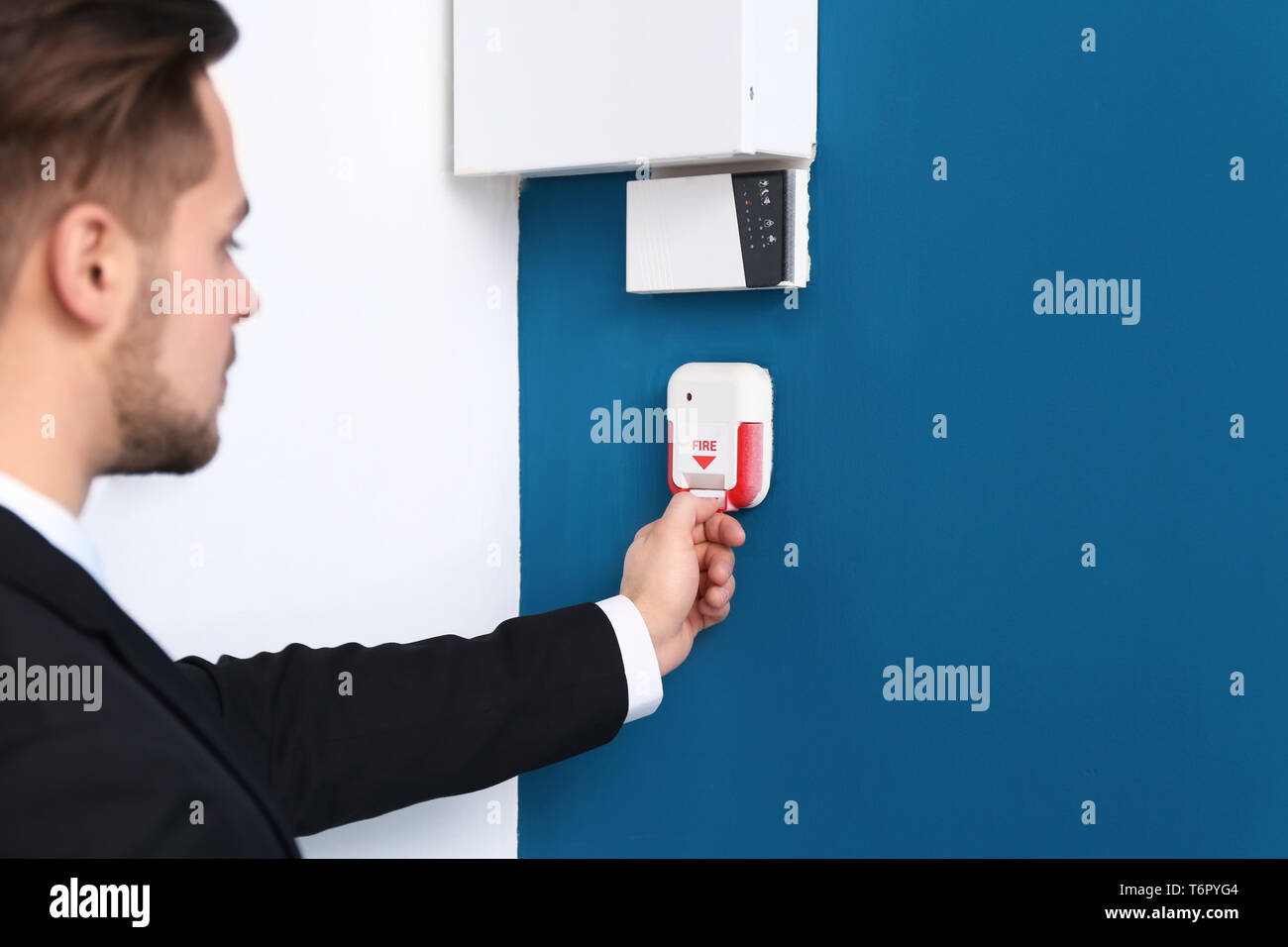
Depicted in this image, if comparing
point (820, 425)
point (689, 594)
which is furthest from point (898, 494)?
point (689, 594)

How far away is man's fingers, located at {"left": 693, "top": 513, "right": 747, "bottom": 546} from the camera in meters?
1.07

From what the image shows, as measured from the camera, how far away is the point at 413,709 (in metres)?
0.94

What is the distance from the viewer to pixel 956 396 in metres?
0.99

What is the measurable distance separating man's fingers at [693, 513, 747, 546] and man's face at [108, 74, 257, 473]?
47 cm

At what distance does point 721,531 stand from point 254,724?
434mm

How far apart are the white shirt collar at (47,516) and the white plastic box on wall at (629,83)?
1.79ft

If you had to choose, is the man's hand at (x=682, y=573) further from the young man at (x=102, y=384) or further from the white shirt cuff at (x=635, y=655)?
the young man at (x=102, y=384)

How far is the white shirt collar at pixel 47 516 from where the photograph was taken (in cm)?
63
